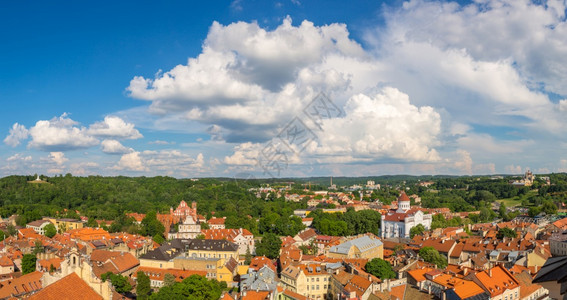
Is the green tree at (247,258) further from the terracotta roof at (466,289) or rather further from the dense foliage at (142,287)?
the terracotta roof at (466,289)

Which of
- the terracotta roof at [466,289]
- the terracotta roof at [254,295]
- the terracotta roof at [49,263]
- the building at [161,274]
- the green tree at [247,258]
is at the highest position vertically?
the terracotta roof at [466,289]

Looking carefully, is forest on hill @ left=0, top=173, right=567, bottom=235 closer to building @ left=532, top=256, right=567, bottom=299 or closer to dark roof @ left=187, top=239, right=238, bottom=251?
dark roof @ left=187, top=239, right=238, bottom=251

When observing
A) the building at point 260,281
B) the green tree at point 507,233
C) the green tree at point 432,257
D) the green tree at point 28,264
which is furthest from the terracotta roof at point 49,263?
the green tree at point 507,233

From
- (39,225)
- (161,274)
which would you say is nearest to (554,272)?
(161,274)

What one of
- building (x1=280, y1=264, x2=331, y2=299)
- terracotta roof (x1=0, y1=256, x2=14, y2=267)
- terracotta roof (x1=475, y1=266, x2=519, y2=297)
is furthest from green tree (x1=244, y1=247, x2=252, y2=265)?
terracotta roof (x1=475, y1=266, x2=519, y2=297)

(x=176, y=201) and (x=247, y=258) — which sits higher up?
(x=176, y=201)

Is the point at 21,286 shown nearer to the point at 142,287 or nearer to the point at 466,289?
the point at 142,287
